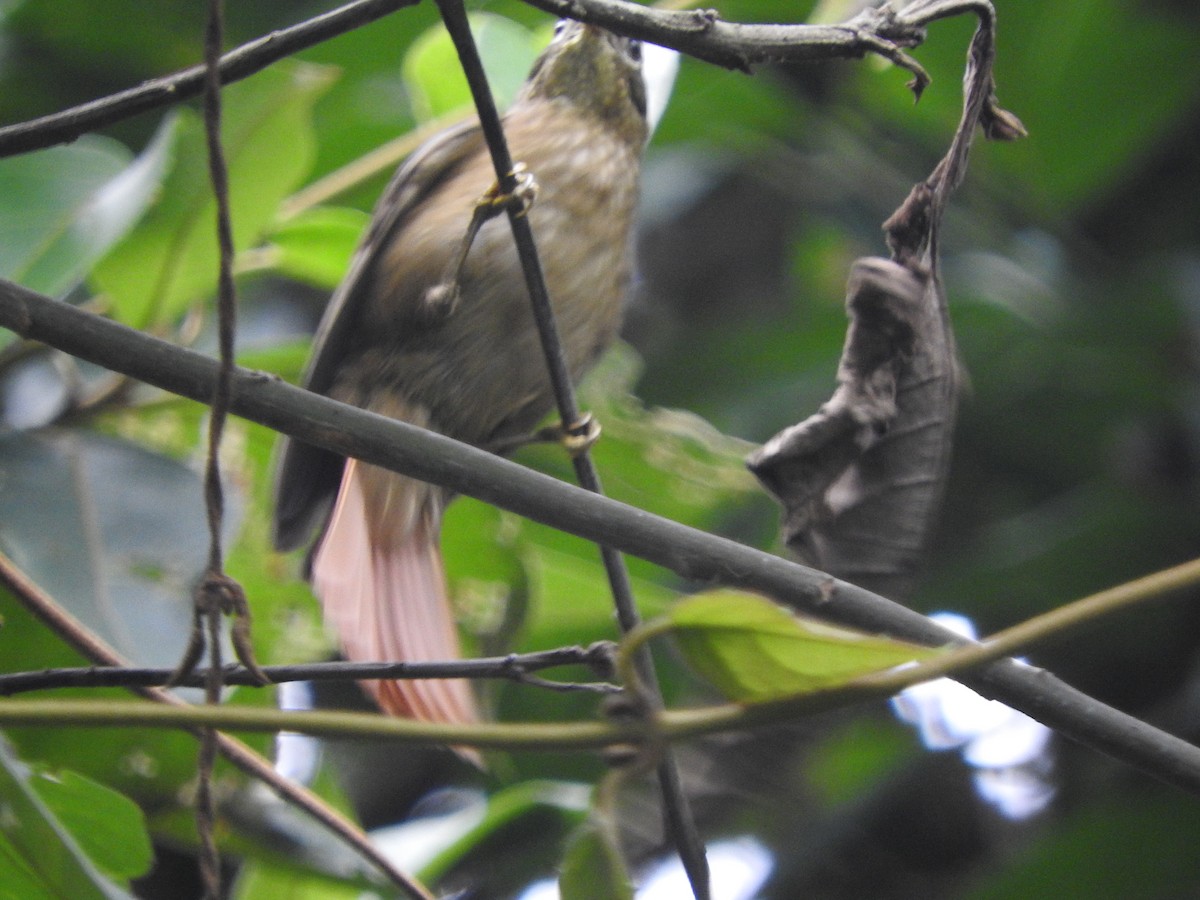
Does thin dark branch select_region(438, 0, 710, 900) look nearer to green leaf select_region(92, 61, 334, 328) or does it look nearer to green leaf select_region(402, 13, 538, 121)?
green leaf select_region(92, 61, 334, 328)

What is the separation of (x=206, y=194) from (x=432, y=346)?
327mm

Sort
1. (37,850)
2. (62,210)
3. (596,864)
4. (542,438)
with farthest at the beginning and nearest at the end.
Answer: (542,438) → (62,210) → (37,850) → (596,864)

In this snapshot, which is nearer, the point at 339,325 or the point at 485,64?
the point at 339,325

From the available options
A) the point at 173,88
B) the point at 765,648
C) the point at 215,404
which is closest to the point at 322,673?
the point at 215,404

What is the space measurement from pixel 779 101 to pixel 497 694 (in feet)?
4.32

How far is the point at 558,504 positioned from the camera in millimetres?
882

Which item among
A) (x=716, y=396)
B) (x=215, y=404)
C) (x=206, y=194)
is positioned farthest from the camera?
(x=716, y=396)

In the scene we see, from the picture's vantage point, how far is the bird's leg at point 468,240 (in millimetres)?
1508

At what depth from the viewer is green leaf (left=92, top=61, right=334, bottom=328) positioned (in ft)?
5.25

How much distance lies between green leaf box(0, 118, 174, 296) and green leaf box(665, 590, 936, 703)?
3.12 ft

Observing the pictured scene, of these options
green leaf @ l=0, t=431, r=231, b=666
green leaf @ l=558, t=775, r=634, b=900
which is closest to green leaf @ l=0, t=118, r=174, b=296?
green leaf @ l=0, t=431, r=231, b=666

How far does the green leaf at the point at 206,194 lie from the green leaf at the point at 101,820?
706 millimetres

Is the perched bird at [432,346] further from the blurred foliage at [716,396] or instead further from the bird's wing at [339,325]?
the blurred foliage at [716,396]

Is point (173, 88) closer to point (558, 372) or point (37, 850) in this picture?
point (558, 372)
